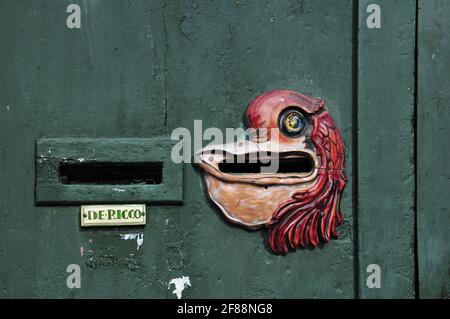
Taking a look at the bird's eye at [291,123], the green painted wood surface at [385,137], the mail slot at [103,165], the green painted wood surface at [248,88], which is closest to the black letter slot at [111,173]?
the mail slot at [103,165]

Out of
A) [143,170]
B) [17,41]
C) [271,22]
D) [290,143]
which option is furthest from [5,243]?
[271,22]

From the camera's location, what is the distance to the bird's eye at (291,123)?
7.13 feet

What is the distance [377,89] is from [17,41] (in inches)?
44.5

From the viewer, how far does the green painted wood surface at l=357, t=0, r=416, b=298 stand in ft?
7.14

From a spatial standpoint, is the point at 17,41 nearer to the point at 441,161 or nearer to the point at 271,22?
the point at 271,22

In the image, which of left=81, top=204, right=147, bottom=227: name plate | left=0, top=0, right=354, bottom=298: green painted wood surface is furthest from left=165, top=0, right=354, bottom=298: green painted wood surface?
left=81, top=204, right=147, bottom=227: name plate

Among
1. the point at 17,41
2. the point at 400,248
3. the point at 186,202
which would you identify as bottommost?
the point at 400,248

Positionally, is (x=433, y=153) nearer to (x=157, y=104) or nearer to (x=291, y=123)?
(x=291, y=123)

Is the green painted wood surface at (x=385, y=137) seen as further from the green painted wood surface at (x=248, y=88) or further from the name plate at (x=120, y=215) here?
the name plate at (x=120, y=215)

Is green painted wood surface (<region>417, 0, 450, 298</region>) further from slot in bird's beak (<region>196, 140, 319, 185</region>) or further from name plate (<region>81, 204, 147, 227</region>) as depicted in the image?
name plate (<region>81, 204, 147, 227</region>)

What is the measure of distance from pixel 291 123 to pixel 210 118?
0.25 meters

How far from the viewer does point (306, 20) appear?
2.20 meters

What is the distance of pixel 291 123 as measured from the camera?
2.17 meters

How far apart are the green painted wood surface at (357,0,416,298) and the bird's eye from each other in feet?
0.62
